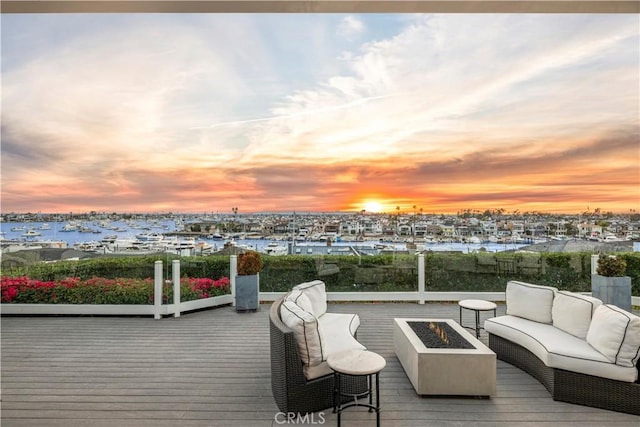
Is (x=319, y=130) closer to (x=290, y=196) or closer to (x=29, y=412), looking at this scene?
(x=290, y=196)

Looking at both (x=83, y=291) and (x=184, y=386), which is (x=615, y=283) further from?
(x=83, y=291)

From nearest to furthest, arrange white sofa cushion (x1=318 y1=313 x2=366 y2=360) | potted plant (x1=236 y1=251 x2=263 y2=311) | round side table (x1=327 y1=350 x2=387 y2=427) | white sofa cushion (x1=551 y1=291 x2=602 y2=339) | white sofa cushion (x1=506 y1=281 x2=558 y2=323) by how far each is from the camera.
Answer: round side table (x1=327 y1=350 x2=387 y2=427) < white sofa cushion (x1=318 y1=313 x2=366 y2=360) < white sofa cushion (x1=551 y1=291 x2=602 y2=339) < white sofa cushion (x1=506 y1=281 x2=558 y2=323) < potted plant (x1=236 y1=251 x2=263 y2=311)

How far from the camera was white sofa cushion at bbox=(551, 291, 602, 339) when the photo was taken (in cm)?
346

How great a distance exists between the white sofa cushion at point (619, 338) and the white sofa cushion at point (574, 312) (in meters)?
0.36

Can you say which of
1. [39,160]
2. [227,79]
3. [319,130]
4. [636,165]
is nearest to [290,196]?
[319,130]

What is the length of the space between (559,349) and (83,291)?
7.31 m

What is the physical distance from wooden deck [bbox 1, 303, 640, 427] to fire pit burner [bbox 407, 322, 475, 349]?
0.47 metres

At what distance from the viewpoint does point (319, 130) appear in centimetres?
742

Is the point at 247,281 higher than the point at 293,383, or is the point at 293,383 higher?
the point at 247,281

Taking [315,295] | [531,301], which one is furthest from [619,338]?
[315,295]

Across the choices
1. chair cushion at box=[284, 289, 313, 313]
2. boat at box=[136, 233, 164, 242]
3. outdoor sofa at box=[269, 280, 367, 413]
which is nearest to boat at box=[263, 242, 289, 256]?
boat at box=[136, 233, 164, 242]

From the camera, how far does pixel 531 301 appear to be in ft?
13.4

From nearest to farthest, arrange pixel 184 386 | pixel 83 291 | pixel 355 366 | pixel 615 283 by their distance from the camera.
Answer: pixel 355 366 → pixel 184 386 → pixel 615 283 → pixel 83 291

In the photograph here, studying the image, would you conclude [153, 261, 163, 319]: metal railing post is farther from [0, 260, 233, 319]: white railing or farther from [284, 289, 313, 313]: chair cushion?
[284, 289, 313, 313]: chair cushion
